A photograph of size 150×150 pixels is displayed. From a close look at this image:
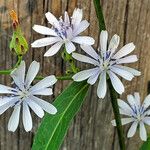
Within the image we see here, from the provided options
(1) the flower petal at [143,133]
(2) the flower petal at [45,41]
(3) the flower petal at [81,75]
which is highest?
(2) the flower petal at [45,41]

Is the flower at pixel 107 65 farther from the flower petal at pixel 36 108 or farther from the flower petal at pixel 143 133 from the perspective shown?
the flower petal at pixel 143 133

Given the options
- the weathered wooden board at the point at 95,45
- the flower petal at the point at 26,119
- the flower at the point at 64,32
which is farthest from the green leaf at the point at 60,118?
the weathered wooden board at the point at 95,45

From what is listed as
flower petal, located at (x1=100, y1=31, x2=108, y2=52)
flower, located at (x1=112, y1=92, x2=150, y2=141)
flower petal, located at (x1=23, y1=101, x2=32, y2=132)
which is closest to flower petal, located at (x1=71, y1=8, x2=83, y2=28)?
flower petal, located at (x1=100, y1=31, x2=108, y2=52)

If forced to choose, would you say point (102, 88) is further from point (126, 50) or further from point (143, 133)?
point (143, 133)

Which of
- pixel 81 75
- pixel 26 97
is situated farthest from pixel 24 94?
pixel 81 75

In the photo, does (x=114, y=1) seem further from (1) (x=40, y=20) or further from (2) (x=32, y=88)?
(2) (x=32, y=88)
